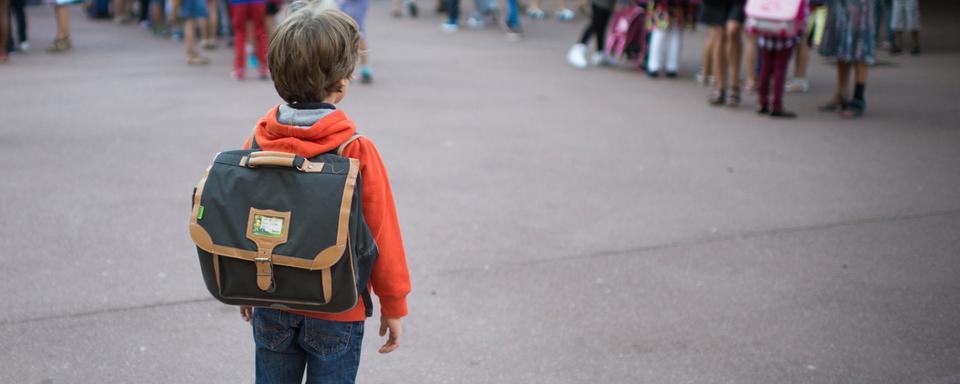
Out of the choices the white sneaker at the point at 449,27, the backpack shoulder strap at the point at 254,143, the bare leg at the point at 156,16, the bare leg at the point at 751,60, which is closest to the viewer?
the backpack shoulder strap at the point at 254,143

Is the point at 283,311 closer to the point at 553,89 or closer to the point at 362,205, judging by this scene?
the point at 362,205

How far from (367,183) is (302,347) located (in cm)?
49

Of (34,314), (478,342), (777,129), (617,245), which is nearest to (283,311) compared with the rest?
(478,342)

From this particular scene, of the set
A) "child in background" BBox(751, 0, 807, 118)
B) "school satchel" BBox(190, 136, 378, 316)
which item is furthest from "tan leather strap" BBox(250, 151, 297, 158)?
"child in background" BBox(751, 0, 807, 118)

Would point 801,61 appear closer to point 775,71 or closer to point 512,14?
point 775,71

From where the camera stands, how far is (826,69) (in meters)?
12.8

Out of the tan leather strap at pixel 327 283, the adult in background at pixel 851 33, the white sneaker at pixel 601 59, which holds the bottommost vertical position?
the white sneaker at pixel 601 59

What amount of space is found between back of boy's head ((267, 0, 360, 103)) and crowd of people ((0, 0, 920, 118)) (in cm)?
397

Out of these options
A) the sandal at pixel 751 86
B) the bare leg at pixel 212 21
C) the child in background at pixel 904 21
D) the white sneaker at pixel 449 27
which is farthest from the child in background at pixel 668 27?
the bare leg at pixel 212 21

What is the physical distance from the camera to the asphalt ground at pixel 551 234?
4.17 meters

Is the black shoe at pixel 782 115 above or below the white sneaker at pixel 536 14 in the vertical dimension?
above

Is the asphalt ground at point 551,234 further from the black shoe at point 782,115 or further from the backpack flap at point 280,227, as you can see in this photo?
the backpack flap at point 280,227

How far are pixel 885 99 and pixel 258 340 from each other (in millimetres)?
9336

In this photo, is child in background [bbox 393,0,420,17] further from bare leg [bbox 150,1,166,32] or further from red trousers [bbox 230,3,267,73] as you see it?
red trousers [bbox 230,3,267,73]
